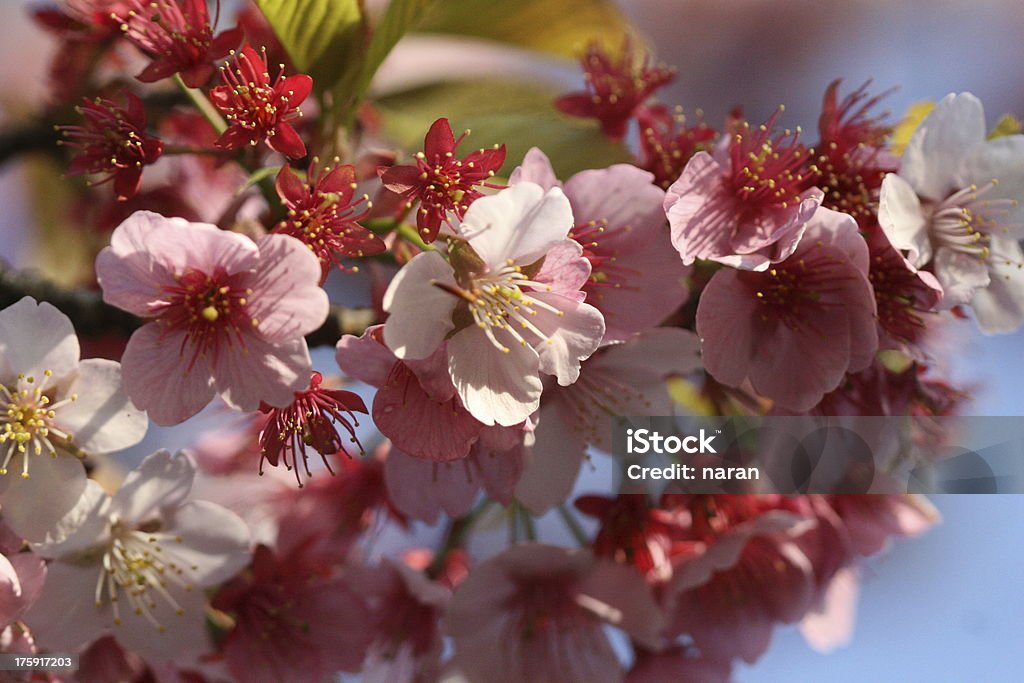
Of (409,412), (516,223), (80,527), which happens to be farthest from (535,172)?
(80,527)

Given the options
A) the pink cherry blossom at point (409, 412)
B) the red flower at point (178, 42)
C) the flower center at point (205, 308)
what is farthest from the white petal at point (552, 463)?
the red flower at point (178, 42)

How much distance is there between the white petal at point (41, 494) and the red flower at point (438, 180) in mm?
263

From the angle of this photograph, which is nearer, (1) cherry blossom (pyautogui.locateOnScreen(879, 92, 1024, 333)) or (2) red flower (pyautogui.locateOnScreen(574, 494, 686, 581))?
(1) cherry blossom (pyautogui.locateOnScreen(879, 92, 1024, 333))

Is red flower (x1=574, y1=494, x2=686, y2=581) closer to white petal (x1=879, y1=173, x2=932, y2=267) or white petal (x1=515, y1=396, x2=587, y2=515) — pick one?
white petal (x1=515, y1=396, x2=587, y2=515)

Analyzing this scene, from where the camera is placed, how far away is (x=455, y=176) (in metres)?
0.54

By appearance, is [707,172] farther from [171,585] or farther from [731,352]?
[171,585]

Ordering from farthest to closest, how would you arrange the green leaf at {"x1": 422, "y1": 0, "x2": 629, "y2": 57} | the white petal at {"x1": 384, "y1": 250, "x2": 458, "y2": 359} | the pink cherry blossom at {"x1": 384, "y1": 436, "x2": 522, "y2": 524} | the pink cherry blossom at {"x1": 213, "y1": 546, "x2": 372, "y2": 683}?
the green leaf at {"x1": 422, "y1": 0, "x2": 629, "y2": 57}, the pink cherry blossom at {"x1": 213, "y1": 546, "x2": 372, "y2": 683}, the pink cherry blossom at {"x1": 384, "y1": 436, "x2": 522, "y2": 524}, the white petal at {"x1": 384, "y1": 250, "x2": 458, "y2": 359}

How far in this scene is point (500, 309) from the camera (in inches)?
20.6

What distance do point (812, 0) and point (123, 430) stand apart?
7.06ft

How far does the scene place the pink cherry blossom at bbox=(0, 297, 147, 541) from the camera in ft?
1.79

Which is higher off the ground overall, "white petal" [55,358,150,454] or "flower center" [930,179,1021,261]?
"flower center" [930,179,1021,261]

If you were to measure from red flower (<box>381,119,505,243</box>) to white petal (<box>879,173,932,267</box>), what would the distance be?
243 mm

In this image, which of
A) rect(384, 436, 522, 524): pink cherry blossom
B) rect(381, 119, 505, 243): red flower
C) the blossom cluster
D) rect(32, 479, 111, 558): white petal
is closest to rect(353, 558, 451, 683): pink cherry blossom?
the blossom cluster

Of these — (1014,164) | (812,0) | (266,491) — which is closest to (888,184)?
(1014,164)
